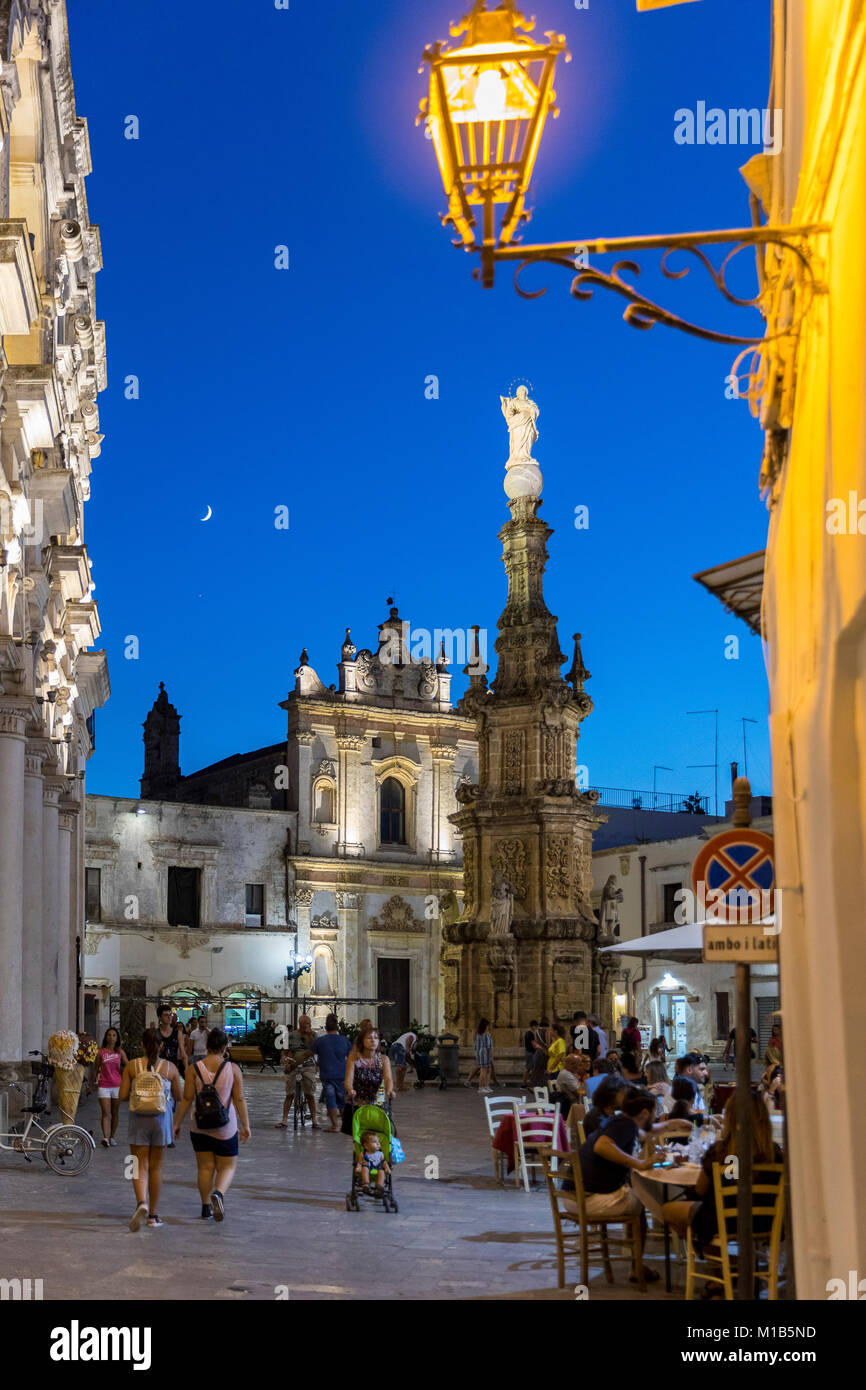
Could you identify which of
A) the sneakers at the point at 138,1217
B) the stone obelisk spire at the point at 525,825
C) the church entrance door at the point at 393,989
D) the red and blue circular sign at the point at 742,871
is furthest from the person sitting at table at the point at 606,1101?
the church entrance door at the point at 393,989

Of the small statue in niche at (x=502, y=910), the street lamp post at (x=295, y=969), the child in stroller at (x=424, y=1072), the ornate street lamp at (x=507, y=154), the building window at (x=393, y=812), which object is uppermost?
the building window at (x=393, y=812)

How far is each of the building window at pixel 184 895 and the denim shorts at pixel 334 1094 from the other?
2665 centimetres

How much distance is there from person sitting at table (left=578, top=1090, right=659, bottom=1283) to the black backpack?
3.06 metres

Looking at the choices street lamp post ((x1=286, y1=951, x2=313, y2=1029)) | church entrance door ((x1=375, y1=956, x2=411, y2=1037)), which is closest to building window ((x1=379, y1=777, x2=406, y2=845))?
church entrance door ((x1=375, y1=956, x2=411, y2=1037))

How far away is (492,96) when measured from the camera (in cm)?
550

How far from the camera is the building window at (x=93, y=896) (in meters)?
44.1

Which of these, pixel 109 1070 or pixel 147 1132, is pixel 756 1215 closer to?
pixel 147 1132

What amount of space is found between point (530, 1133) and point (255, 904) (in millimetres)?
33004

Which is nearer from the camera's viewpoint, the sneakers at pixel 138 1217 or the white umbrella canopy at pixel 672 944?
the sneakers at pixel 138 1217

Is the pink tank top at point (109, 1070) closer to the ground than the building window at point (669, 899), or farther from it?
closer to the ground

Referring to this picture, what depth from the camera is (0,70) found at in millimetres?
13055

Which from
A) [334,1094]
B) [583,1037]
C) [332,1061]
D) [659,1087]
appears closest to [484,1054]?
[583,1037]

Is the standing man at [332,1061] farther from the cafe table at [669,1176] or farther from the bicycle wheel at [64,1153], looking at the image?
the cafe table at [669,1176]
